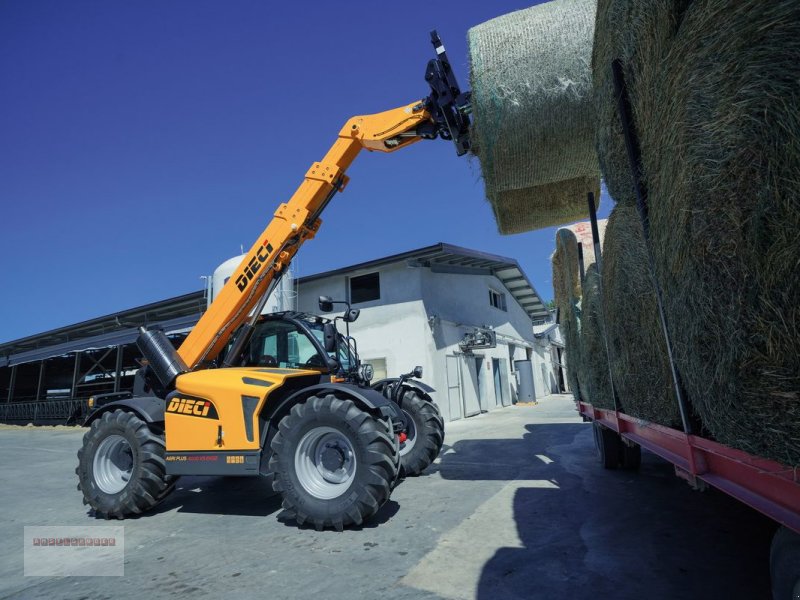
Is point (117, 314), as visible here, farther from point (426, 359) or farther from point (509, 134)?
point (509, 134)

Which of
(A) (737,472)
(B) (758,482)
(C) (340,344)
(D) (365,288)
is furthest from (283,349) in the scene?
(D) (365,288)

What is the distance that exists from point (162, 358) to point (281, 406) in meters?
1.85

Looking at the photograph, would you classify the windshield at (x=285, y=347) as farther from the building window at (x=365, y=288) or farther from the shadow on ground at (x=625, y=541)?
the building window at (x=365, y=288)

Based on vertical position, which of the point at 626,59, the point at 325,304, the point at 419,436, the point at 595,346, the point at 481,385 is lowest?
the point at 419,436

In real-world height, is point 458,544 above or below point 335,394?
below

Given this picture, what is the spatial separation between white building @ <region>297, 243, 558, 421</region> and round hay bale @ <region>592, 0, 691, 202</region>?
10768 millimetres

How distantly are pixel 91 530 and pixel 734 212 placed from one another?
19.4 feet

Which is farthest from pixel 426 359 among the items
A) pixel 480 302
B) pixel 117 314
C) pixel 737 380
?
pixel 117 314

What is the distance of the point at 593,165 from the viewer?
15.8 ft

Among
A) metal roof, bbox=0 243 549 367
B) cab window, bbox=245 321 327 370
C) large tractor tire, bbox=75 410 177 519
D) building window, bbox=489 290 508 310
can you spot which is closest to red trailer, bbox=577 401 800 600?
cab window, bbox=245 321 327 370

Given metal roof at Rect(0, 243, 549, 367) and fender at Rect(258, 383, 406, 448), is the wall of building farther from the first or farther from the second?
fender at Rect(258, 383, 406, 448)

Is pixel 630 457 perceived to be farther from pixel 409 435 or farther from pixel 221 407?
pixel 221 407

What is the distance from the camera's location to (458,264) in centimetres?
1709

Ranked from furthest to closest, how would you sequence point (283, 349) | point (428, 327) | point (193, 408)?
point (428, 327), point (283, 349), point (193, 408)
